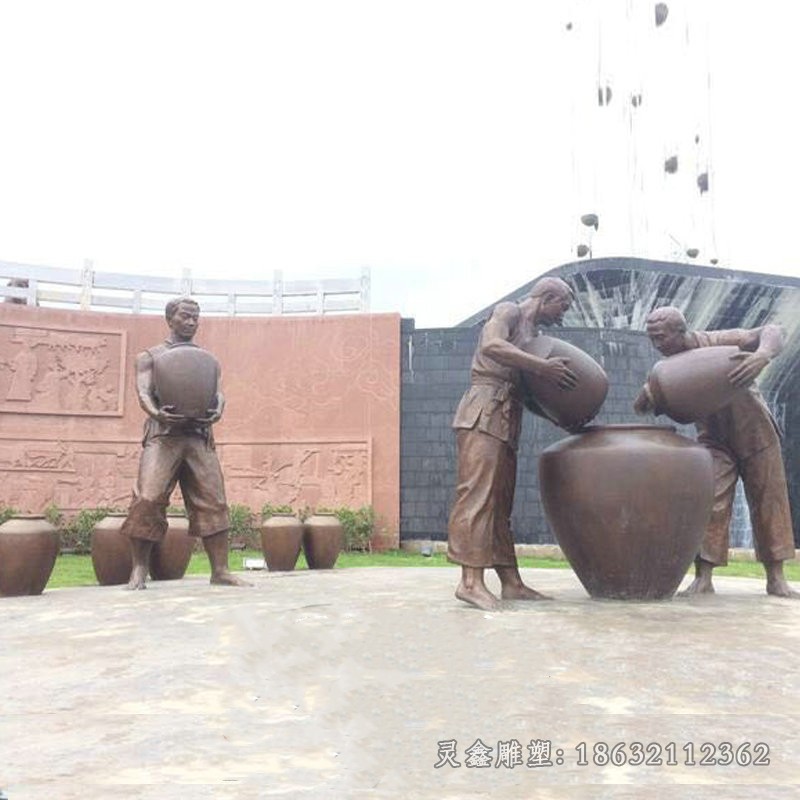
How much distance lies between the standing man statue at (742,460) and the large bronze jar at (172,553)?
3.71 metres

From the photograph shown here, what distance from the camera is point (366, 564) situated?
Result: 1064 centimetres

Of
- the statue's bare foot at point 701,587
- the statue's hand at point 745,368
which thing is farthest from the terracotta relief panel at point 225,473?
the statue's hand at point 745,368

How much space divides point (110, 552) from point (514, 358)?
362 cm

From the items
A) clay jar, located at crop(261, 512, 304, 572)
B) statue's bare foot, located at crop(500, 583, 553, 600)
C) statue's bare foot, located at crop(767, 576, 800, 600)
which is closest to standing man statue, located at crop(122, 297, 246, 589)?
clay jar, located at crop(261, 512, 304, 572)

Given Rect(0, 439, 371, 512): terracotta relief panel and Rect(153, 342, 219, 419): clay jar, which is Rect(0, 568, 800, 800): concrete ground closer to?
Rect(153, 342, 219, 419): clay jar

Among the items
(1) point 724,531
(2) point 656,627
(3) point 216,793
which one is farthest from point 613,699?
(1) point 724,531

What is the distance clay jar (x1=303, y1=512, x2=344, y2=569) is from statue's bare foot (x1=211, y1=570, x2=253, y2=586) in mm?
2125

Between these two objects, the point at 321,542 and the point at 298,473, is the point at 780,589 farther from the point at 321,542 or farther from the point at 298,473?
the point at 298,473

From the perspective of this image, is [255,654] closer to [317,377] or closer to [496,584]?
[496,584]

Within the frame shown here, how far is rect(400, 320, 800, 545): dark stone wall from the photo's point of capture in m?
13.1

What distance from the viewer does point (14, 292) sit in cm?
1301

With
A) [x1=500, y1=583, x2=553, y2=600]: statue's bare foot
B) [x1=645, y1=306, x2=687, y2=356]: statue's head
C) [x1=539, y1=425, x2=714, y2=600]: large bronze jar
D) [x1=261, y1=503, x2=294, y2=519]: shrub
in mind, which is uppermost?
[x1=645, y1=306, x2=687, y2=356]: statue's head

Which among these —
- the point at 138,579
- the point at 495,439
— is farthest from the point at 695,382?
the point at 138,579

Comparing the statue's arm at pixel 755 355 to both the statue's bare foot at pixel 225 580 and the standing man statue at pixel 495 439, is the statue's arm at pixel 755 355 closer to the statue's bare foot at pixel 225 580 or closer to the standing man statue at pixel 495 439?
the standing man statue at pixel 495 439
